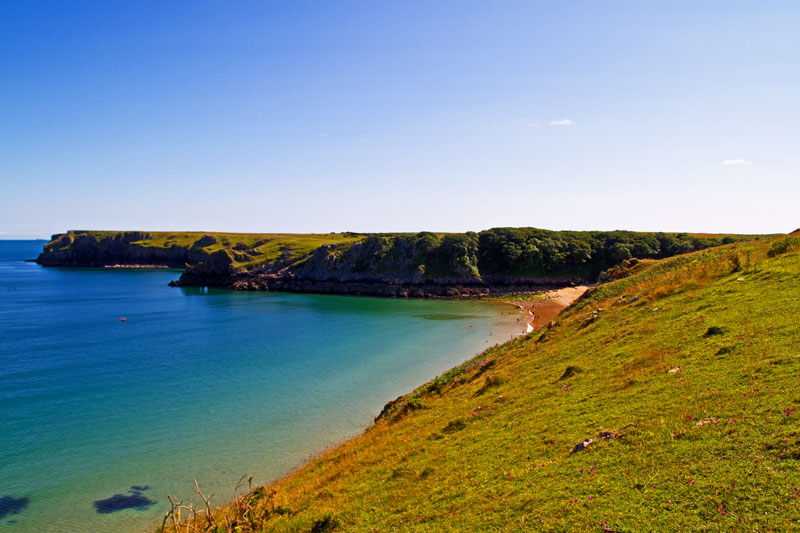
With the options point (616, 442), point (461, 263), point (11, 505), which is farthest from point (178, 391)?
point (461, 263)

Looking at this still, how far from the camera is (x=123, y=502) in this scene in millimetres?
25141

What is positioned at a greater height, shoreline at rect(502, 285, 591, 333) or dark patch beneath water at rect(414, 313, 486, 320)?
shoreline at rect(502, 285, 591, 333)

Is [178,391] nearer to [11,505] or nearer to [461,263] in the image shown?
[11,505]

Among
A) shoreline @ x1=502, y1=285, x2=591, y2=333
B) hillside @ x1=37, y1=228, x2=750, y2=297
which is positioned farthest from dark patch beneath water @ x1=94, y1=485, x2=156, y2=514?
hillside @ x1=37, y1=228, x2=750, y2=297

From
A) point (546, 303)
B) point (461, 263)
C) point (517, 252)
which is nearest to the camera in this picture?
point (546, 303)

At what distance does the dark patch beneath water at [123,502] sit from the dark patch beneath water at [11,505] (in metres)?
4.17

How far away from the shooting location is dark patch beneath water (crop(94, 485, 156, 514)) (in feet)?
80.5

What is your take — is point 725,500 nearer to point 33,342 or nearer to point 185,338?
point 185,338

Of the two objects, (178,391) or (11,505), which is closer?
(11,505)

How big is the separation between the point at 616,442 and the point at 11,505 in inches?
1354

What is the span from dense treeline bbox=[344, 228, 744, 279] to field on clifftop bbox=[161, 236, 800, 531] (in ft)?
364

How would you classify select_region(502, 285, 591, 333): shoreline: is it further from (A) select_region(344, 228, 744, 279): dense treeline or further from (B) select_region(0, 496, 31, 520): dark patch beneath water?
(B) select_region(0, 496, 31, 520): dark patch beneath water

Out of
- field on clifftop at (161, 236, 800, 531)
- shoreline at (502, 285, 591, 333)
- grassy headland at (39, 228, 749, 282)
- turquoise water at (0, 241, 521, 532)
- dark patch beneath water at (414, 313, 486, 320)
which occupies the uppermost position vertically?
grassy headland at (39, 228, 749, 282)

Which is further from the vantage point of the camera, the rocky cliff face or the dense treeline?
the dense treeline
